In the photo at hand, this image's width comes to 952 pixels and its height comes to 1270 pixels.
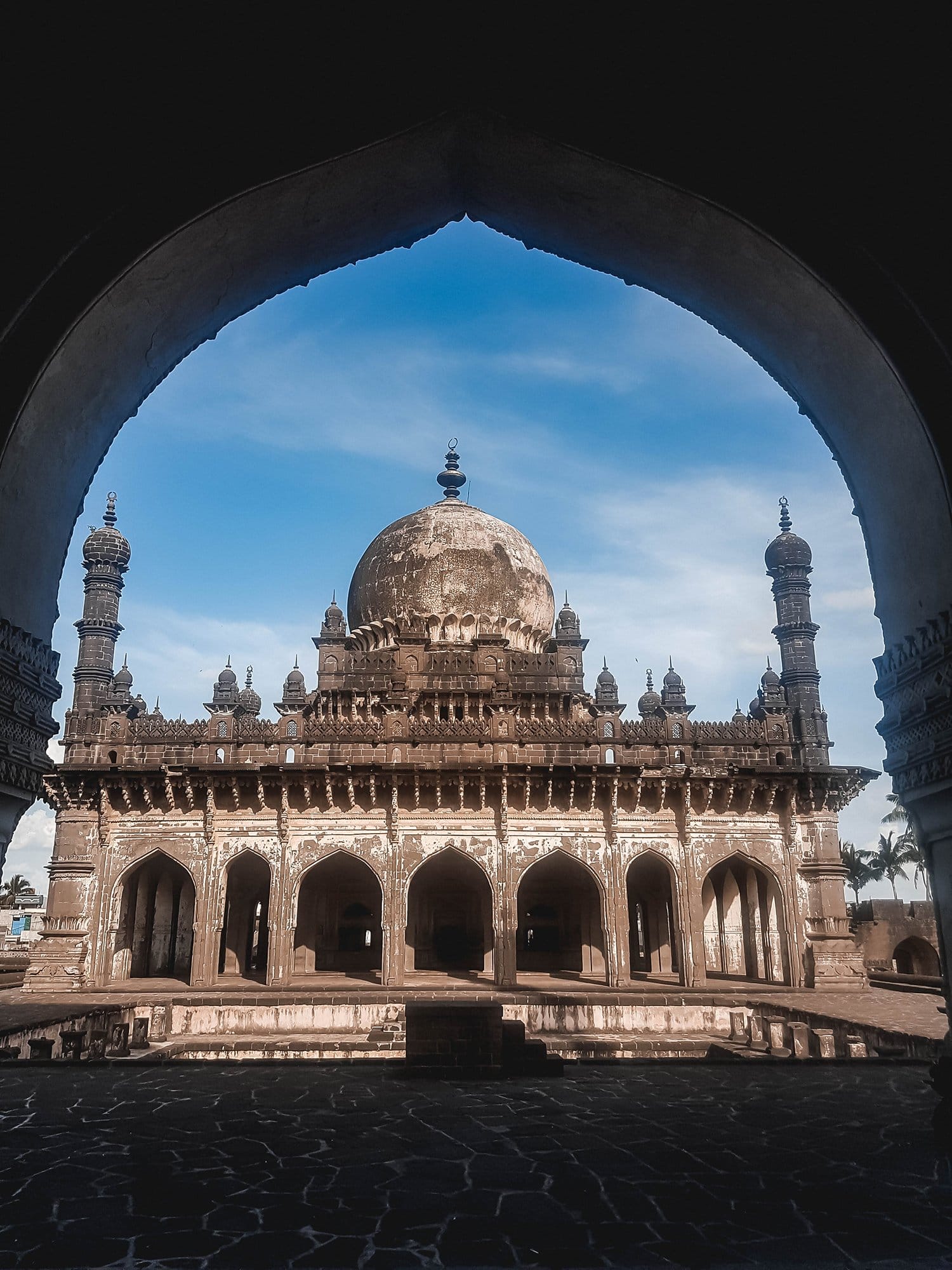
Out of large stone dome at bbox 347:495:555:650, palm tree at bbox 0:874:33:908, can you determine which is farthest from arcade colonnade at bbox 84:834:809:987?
palm tree at bbox 0:874:33:908

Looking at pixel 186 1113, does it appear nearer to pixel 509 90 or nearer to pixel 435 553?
pixel 509 90

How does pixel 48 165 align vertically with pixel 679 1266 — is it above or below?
above

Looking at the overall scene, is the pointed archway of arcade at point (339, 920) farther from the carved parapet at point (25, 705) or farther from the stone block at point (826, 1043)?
the carved parapet at point (25, 705)

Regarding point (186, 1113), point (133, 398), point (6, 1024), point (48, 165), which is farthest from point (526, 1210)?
point (6, 1024)

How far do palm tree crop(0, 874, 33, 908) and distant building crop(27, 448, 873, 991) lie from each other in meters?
36.0

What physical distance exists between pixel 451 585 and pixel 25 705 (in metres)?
20.8

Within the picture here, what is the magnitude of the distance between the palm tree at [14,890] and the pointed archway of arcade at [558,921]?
128 feet

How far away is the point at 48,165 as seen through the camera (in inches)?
154

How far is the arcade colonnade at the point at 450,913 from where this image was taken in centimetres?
1855

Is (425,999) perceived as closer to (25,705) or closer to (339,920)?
(339,920)

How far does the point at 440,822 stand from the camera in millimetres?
19047

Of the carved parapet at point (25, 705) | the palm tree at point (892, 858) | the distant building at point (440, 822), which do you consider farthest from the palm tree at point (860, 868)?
the carved parapet at point (25, 705)

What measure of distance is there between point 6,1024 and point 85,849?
708 centimetres

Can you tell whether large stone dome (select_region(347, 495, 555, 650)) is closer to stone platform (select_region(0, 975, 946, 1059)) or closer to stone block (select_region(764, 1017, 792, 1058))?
stone platform (select_region(0, 975, 946, 1059))
